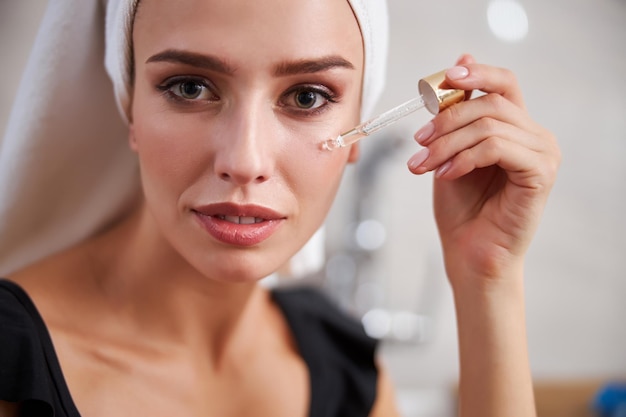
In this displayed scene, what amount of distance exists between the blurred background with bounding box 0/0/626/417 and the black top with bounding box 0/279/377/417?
404 millimetres

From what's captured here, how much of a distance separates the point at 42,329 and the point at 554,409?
136 cm

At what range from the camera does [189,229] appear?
79 centimetres

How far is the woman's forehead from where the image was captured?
0.73m

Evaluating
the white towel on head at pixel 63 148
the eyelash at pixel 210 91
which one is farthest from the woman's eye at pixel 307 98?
the white towel on head at pixel 63 148

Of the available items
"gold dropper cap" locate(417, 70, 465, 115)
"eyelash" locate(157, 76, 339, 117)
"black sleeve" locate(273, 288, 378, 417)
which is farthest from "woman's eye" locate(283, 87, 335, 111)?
"black sleeve" locate(273, 288, 378, 417)

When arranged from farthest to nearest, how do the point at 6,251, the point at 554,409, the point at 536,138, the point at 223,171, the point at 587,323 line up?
the point at 587,323
the point at 554,409
the point at 6,251
the point at 536,138
the point at 223,171

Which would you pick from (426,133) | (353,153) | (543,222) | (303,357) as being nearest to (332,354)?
(303,357)

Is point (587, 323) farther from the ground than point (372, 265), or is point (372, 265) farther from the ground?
point (372, 265)

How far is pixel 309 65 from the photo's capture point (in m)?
0.77

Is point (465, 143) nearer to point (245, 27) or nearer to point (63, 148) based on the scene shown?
point (245, 27)

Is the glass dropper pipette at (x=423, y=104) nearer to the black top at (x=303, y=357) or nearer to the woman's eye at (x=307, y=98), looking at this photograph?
the woman's eye at (x=307, y=98)

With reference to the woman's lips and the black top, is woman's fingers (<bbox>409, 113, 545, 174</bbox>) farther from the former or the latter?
the black top

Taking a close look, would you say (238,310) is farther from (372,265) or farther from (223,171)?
(372,265)

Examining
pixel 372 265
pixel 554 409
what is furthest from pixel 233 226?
pixel 554 409
